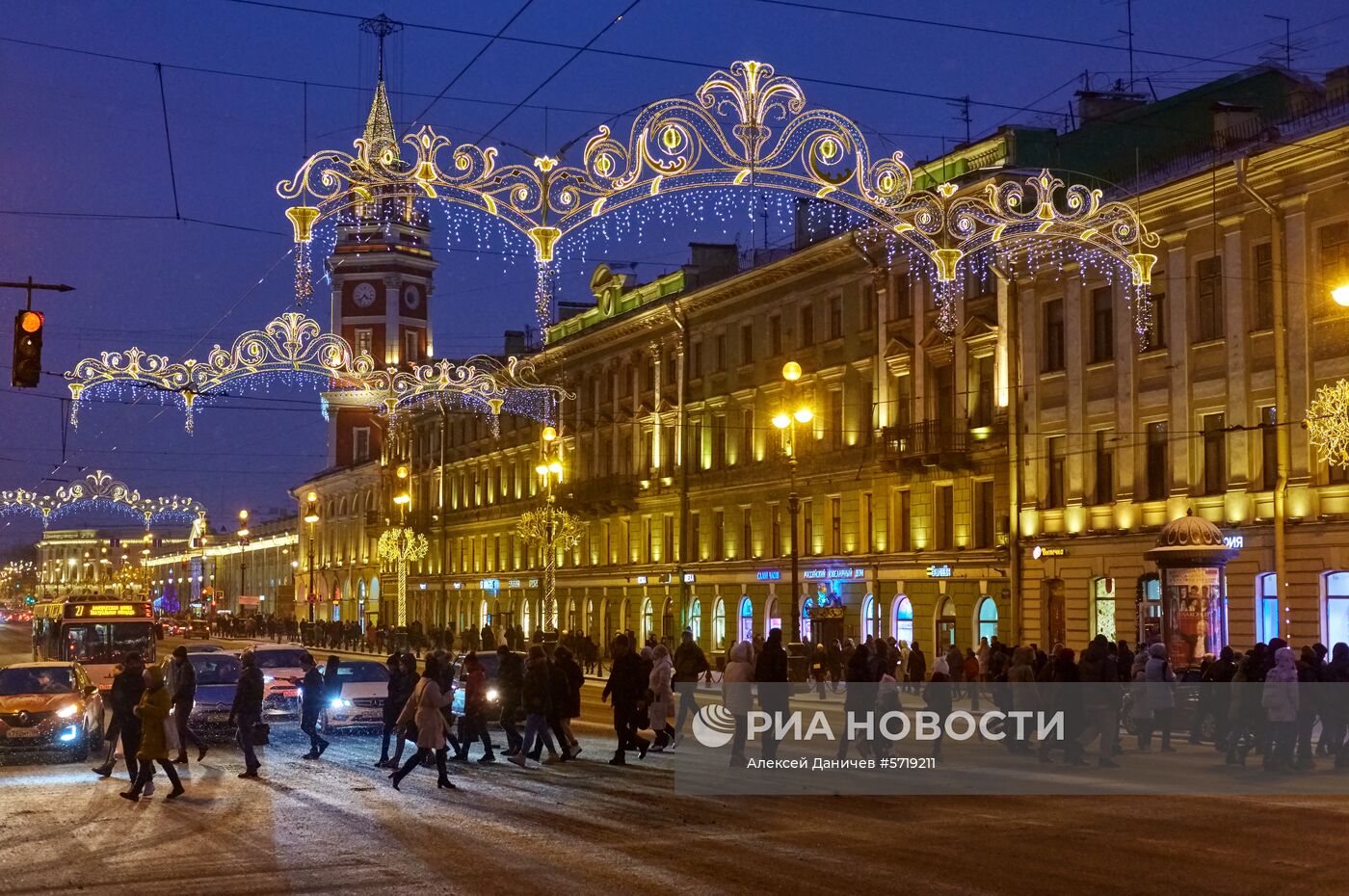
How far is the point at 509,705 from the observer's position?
947 inches

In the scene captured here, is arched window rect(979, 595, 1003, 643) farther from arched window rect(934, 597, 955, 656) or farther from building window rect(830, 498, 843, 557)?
building window rect(830, 498, 843, 557)

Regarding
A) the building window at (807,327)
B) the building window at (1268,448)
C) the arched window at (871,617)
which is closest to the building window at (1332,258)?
the building window at (1268,448)

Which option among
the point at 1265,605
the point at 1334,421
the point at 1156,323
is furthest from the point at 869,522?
the point at 1334,421

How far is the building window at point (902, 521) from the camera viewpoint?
48.7 meters

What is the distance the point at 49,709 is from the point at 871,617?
29382 millimetres

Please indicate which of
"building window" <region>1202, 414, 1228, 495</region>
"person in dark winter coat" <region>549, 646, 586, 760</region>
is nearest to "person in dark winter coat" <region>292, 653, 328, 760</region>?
"person in dark winter coat" <region>549, 646, 586, 760</region>

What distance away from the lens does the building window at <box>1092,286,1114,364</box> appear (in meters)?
41.5

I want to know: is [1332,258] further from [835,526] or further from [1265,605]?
[835,526]

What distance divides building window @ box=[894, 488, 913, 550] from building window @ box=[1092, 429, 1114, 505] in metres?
7.85

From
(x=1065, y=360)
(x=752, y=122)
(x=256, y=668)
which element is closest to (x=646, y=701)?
(x=256, y=668)

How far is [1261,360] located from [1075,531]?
7393 mm

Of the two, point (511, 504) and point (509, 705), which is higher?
point (511, 504)

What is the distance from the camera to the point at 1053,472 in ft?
142

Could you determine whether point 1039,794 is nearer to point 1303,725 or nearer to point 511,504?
point 1303,725
